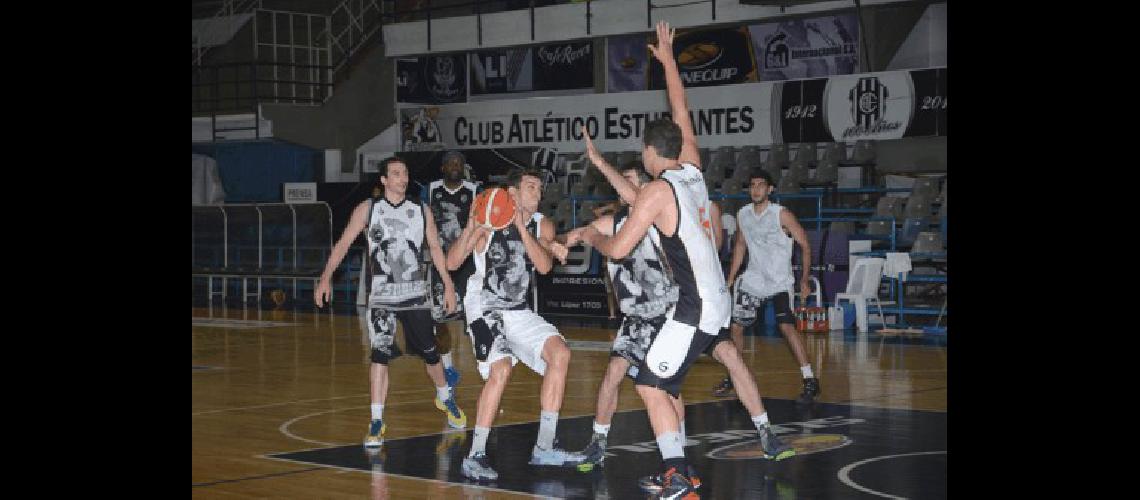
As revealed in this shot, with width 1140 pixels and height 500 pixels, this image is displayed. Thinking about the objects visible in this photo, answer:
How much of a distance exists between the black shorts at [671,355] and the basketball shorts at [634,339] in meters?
0.63

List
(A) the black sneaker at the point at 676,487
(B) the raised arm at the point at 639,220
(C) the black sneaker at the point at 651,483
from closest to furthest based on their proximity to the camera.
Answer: (B) the raised arm at the point at 639,220, (A) the black sneaker at the point at 676,487, (C) the black sneaker at the point at 651,483

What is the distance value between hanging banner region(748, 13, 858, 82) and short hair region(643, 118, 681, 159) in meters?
17.6

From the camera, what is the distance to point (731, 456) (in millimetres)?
9062

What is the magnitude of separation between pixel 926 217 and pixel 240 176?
58.7 ft

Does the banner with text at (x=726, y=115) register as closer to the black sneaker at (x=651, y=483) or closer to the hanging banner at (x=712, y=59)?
the hanging banner at (x=712, y=59)

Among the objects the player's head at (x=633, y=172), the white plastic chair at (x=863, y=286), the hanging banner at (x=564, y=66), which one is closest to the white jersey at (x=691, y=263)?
the player's head at (x=633, y=172)

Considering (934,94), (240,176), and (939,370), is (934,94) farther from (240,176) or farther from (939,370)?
(240,176)

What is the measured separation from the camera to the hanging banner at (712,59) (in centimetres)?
2584

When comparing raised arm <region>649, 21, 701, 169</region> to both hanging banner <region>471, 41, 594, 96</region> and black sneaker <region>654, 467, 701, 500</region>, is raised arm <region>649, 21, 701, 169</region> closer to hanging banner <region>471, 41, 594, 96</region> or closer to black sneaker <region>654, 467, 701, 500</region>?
black sneaker <region>654, 467, 701, 500</region>

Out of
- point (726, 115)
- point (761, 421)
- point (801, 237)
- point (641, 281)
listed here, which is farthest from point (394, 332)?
point (726, 115)

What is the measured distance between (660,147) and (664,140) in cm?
4

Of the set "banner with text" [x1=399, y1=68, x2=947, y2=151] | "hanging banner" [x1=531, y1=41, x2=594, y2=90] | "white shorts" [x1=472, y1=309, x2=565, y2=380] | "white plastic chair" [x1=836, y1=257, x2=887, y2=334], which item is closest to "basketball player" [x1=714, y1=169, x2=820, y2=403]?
"white shorts" [x1=472, y1=309, x2=565, y2=380]

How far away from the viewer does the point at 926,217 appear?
2084cm
